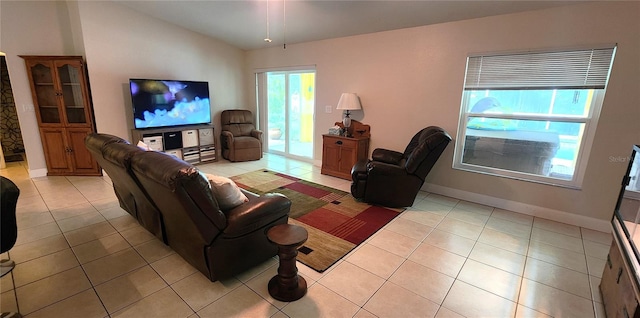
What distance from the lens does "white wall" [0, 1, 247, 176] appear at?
13.6 ft

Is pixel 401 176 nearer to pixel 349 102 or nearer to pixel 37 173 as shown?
pixel 349 102

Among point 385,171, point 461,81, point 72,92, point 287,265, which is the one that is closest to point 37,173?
point 72,92

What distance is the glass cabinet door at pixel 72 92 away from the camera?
171 inches

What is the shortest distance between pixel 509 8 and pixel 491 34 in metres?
0.32

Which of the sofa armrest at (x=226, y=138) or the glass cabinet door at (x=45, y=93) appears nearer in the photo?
the glass cabinet door at (x=45, y=93)

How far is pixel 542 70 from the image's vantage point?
3.20 metres

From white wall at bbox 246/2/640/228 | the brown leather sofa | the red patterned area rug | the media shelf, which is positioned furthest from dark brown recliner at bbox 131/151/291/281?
the media shelf

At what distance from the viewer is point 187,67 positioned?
5.45 m

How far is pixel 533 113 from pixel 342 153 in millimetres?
2641

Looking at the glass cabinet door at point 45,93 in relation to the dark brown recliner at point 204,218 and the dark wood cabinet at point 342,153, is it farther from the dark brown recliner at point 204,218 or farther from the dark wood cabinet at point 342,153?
the dark wood cabinet at point 342,153

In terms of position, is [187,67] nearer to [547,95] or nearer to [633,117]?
[547,95]

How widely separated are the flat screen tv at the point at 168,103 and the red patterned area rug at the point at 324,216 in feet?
5.78

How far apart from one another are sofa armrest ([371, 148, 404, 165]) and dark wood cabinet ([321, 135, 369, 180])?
0.35 metres

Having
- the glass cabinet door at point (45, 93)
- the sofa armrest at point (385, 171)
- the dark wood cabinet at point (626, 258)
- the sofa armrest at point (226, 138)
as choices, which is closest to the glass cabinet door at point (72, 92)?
the glass cabinet door at point (45, 93)
